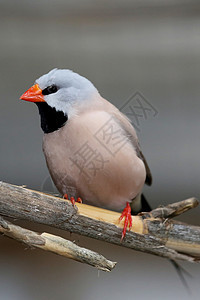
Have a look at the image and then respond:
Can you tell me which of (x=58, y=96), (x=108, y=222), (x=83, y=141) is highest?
(x=58, y=96)

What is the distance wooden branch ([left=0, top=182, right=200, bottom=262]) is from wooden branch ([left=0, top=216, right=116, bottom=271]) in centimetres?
5

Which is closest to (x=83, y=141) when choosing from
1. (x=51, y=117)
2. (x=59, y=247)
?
(x=51, y=117)

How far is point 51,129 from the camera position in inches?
42.6

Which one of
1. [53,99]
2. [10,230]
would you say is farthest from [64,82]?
[10,230]

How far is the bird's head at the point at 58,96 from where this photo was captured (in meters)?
1.05

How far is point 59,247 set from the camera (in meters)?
0.89

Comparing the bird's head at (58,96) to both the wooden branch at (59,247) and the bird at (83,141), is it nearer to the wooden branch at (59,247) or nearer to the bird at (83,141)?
the bird at (83,141)

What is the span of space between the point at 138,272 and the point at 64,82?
3.43 feet

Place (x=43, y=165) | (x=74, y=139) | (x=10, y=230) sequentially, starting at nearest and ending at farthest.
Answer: (x=10, y=230)
(x=74, y=139)
(x=43, y=165)

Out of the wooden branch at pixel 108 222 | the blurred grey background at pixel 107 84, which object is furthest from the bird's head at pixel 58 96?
the blurred grey background at pixel 107 84

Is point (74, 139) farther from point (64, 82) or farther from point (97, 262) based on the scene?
point (97, 262)

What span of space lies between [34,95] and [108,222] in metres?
0.33

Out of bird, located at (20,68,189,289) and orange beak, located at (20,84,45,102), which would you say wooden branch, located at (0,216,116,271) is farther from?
orange beak, located at (20,84,45,102)

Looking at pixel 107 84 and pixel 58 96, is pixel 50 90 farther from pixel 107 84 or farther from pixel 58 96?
pixel 107 84
